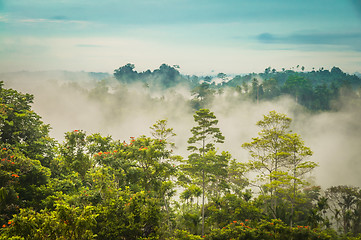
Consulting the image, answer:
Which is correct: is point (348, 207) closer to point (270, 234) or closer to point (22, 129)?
point (270, 234)

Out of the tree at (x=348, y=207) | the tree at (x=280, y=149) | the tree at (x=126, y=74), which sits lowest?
the tree at (x=348, y=207)

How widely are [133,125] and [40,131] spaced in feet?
175

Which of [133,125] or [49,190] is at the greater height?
[133,125]

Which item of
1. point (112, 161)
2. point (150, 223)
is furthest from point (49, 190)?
point (150, 223)

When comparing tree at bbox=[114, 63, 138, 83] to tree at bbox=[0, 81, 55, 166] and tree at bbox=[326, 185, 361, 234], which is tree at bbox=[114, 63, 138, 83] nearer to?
tree at bbox=[326, 185, 361, 234]

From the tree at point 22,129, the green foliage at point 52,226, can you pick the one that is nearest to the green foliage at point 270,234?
the green foliage at point 52,226

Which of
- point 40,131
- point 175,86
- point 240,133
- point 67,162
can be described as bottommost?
point 67,162

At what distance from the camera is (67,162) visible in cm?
1332

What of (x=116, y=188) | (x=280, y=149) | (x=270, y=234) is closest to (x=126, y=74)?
(x=280, y=149)

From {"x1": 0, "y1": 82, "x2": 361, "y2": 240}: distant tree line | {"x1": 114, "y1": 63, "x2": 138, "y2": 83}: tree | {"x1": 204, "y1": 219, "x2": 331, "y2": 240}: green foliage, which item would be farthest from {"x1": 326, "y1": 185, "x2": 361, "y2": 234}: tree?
{"x1": 114, "y1": 63, "x2": 138, "y2": 83}: tree

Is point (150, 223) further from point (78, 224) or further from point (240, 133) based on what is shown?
point (240, 133)

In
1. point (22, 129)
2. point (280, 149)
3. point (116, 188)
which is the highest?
point (22, 129)

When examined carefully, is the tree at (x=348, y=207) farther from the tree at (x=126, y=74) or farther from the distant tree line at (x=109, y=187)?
the tree at (x=126, y=74)

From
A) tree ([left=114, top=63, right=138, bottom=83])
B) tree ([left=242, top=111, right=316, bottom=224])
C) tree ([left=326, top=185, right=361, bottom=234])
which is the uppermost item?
tree ([left=114, top=63, right=138, bottom=83])
